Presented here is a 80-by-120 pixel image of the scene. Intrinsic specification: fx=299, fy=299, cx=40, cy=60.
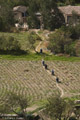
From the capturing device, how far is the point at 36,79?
3559cm

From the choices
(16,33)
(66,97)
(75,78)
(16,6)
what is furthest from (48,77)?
(16,6)

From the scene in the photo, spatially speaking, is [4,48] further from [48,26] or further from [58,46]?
[48,26]

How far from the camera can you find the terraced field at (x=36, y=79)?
31.9m

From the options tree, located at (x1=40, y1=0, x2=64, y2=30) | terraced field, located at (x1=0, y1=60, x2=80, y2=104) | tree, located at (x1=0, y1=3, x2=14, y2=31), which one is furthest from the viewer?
tree, located at (x1=0, y1=3, x2=14, y2=31)

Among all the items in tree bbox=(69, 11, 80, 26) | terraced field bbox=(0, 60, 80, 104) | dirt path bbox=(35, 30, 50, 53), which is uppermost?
tree bbox=(69, 11, 80, 26)

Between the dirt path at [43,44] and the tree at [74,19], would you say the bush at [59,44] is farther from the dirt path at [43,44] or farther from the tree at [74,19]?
the tree at [74,19]

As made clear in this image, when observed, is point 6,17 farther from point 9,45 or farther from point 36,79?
point 36,79

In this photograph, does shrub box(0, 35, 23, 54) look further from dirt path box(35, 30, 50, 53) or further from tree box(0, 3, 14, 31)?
tree box(0, 3, 14, 31)

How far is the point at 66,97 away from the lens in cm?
3047

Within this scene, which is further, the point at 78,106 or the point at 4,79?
the point at 4,79

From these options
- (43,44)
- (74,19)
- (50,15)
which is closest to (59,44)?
(43,44)

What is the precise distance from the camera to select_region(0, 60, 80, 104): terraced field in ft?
105

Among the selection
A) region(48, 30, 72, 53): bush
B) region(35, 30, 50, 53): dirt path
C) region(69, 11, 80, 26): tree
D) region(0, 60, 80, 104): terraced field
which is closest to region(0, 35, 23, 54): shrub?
region(35, 30, 50, 53): dirt path

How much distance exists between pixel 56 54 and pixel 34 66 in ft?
17.0
